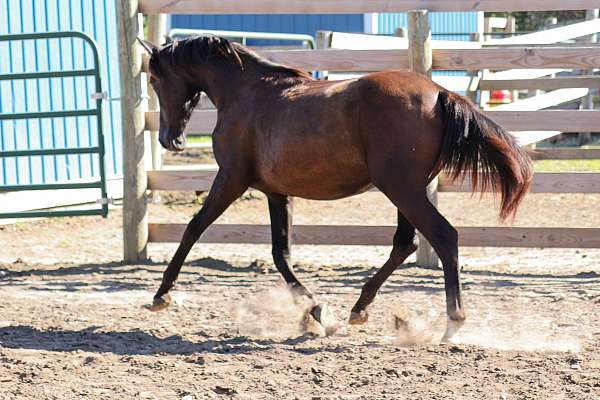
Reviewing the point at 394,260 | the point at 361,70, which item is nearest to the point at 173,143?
the point at 394,260

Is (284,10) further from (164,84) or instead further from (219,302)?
(219,302)

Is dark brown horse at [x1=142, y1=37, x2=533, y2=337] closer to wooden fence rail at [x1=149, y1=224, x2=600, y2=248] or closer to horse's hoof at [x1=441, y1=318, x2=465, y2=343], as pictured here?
horse's hoof at [x1=441, y1=318, x2=465, y2=343]

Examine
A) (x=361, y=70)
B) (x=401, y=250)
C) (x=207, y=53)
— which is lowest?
(x=401, y=250)

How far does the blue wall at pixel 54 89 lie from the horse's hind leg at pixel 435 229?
602 centimetres

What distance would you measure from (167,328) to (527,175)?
224 centimetres

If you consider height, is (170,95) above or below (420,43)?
below

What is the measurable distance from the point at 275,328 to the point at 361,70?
8.57 ft

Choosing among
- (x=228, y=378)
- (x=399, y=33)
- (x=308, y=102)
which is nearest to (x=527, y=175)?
(x=308, y=102)

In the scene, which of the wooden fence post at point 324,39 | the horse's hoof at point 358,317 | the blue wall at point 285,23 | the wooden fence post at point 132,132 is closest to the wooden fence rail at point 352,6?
the wooden fence post at point 132,132

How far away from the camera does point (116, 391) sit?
4.20 metres

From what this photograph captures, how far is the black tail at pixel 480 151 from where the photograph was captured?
16.8 feet

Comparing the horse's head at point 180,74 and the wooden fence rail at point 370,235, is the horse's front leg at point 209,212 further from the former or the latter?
the wooden fence rail at point 370,235

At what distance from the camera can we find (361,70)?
7.51 meters

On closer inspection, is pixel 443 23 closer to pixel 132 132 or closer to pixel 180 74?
pixel 132 132
